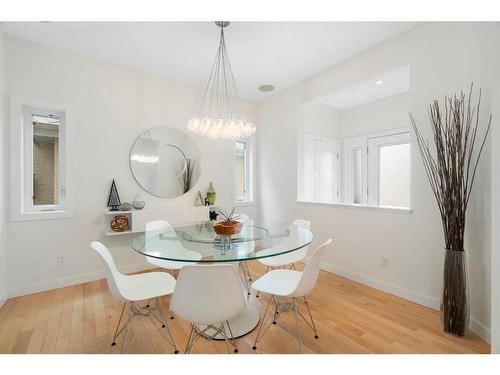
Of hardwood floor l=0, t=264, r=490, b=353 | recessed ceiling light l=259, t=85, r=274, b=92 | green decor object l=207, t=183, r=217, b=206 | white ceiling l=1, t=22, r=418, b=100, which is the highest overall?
white ceiling l=1, t=22, r=418, b=100

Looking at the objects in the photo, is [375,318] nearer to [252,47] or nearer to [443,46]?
[443,46]

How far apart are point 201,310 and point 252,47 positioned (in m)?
2.65

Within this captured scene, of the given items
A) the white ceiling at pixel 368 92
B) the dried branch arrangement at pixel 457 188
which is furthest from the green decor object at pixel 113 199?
the dried branch arrangement at pixel 457 188

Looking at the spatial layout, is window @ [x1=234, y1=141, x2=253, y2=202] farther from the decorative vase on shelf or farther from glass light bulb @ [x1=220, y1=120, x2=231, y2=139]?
glass light bulb @ [x1=220, y1=120, x2=231, y2=139]

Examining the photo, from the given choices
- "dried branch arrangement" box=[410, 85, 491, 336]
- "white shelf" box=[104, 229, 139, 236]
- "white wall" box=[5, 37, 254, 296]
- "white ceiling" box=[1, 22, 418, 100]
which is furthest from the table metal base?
"white ceiling" box=[1, 22, 418, 100]

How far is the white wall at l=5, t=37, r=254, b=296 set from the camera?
2.57 meters

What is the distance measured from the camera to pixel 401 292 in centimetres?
250

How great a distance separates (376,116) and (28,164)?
16.8 ft

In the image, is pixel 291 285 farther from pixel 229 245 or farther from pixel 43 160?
pixel 43 160

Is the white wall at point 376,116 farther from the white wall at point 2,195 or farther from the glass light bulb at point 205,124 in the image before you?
the white wall at point 2,195

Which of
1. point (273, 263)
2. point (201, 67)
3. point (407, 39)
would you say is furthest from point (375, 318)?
point (201, 67)

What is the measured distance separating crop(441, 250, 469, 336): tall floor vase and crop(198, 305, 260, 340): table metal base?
1.51 meters

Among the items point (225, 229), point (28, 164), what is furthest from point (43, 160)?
point (225, 229)

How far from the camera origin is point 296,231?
2.29 metres
